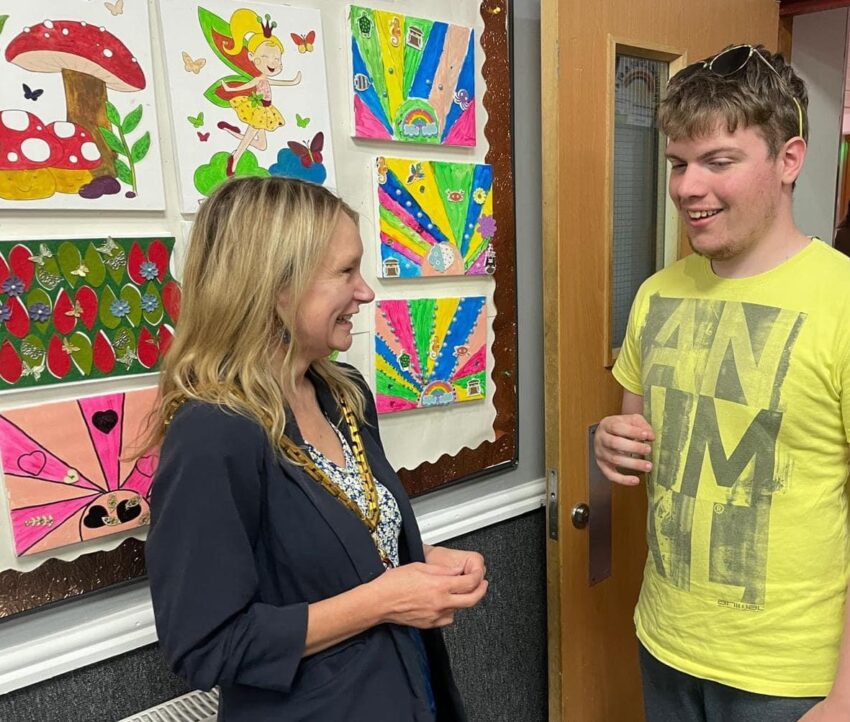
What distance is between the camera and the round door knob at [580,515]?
1.51 m

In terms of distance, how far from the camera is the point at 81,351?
3.25 ft

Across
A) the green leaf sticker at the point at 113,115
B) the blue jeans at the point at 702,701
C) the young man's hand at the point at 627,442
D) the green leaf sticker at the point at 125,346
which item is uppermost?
the green leaf sticker at the point at 113,115

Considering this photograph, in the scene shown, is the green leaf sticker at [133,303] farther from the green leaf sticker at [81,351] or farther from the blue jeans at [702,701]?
the blue jeans at [702,701]

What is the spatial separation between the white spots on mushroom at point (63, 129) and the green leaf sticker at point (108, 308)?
0.21 metres

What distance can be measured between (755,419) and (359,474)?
59 centimetres

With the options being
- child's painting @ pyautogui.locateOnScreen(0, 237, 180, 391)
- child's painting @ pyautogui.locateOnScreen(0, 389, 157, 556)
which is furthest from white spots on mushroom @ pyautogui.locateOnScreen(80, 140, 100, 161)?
child's painting @ pyautogui.locateOnScreen(0, 389, 157, 556)

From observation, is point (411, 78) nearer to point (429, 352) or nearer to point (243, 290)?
point (429, 352)

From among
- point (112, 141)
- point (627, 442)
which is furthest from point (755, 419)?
point (112, 141)

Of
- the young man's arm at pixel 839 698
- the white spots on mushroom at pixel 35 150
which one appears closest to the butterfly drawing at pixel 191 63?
the white spots on mushroom at pixel 35 150

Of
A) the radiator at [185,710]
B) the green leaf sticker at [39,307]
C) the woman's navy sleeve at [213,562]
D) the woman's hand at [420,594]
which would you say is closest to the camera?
the woman's navy sleeve at [213,562]

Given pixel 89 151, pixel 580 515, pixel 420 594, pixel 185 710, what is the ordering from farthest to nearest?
pixel 580 515
pixel 185 710
pixel 89 151
pixel 420 594

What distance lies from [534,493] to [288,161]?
0.95m

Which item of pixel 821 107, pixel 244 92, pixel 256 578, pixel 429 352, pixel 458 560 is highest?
pixel 821 107

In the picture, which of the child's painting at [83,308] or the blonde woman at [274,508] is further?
the child's painting at [83,308]
